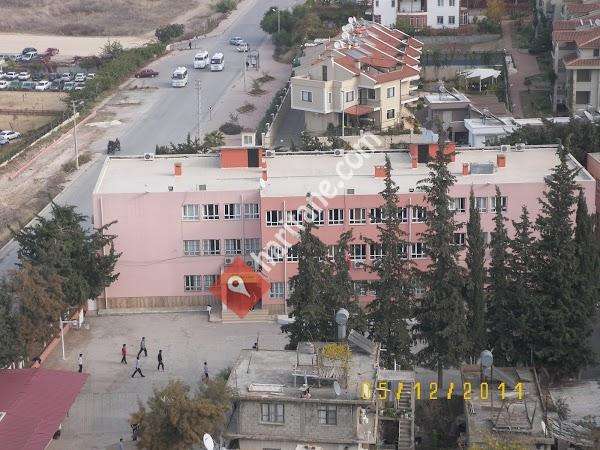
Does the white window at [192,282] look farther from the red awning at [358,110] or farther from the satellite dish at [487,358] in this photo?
the red awning at [358,110]

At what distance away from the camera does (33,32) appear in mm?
81750

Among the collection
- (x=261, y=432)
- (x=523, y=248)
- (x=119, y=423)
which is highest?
(x=523, y=248)

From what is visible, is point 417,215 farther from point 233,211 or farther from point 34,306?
point 34,306

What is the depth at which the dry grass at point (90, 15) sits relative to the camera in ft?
267

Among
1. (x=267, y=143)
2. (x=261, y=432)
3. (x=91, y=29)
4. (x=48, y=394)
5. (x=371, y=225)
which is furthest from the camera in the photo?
(x=91, y=29)

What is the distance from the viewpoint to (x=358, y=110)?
46.2 m

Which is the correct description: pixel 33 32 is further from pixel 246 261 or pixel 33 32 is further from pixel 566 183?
pixel 566 183

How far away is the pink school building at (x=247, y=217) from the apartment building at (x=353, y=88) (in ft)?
49.2

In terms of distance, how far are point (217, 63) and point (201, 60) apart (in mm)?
967

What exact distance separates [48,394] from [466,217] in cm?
1194

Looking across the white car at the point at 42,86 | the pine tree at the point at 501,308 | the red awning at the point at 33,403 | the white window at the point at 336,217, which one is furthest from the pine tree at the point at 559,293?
the white car at the point at 42,86

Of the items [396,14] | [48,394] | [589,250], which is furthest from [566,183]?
[396,14]

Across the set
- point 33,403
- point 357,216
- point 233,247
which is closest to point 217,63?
point 233,247
